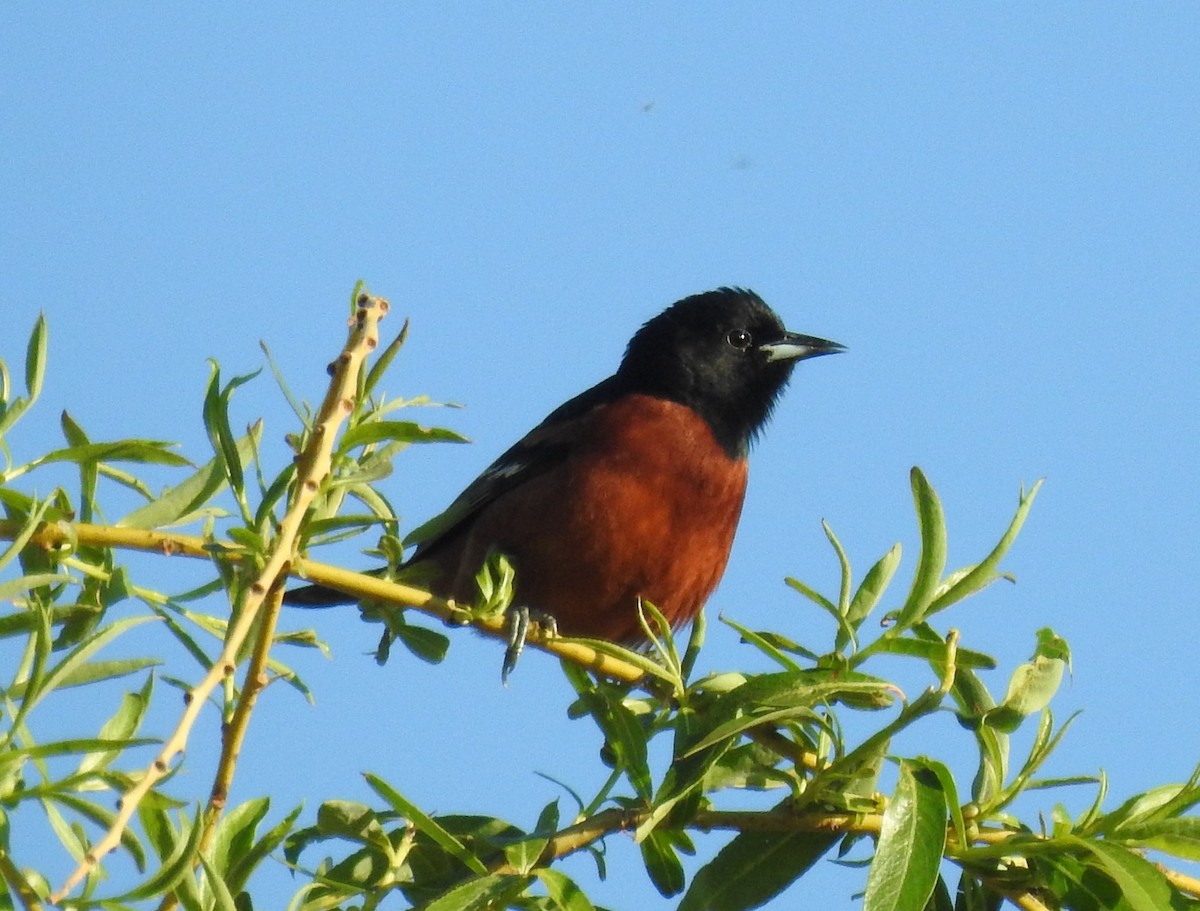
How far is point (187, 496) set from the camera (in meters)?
2.16

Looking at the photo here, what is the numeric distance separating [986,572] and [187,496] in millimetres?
1163

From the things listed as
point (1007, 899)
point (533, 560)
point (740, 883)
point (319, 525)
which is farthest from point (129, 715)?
point (533, 560)

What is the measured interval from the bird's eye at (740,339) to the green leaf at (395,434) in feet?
12.4

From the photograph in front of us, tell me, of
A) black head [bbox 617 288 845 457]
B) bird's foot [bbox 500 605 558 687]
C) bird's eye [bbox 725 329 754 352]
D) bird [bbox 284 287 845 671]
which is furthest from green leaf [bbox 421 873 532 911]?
bird's eye [bbox 725 329 754 352]

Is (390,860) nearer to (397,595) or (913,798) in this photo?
(397,595)

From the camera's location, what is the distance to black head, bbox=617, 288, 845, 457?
17.7ft

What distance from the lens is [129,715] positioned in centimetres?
200

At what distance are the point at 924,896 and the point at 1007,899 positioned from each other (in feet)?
1.11

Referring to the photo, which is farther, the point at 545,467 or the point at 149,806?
the point at 545,467

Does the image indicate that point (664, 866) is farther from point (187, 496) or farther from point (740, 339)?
point (740, 339)

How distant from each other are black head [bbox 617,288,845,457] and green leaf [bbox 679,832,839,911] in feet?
10.1

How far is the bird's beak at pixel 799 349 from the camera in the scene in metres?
5.68

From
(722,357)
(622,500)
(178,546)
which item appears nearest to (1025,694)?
(178,546)

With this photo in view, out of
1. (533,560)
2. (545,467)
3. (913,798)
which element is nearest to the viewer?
(913,798)
